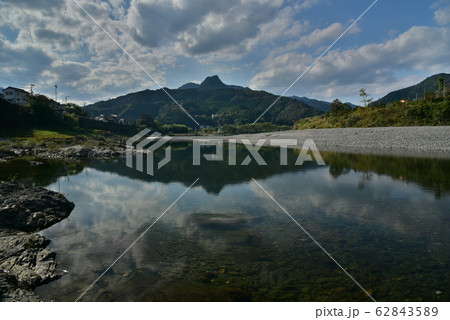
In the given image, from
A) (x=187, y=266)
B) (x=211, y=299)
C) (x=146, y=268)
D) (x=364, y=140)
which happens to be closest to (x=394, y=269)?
(x=211, y=299)

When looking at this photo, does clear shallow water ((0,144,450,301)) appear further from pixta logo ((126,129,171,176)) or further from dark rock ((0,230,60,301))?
pixta logo ((126,129,171,176))

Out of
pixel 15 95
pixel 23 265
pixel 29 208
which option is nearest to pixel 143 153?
pixel 29 208

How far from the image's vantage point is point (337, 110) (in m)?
107

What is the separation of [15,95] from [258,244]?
14802 cm

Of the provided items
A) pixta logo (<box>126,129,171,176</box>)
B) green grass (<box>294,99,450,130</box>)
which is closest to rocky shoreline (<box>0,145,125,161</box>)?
pixta logo (<box>126,129,171,176</box>)

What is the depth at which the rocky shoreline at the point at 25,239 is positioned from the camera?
764 centimetres

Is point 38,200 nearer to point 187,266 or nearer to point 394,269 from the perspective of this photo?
point 187,266

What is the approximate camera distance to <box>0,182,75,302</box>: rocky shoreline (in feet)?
25.1

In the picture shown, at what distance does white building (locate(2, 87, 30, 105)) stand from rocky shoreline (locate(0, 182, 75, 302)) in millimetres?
130118
